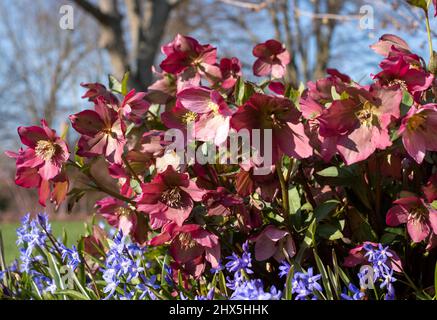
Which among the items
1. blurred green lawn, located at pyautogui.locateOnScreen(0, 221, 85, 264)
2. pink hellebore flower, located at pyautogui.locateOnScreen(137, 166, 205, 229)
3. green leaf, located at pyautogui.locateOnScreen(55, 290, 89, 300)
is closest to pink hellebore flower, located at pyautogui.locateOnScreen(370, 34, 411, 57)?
pink hellebore flower, located at pyautogui.locateOnScreen(137, 166, 205, 229)

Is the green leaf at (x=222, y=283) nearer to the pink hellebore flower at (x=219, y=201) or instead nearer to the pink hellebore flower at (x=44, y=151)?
the pink hellebore flower at (x=219, y=201)

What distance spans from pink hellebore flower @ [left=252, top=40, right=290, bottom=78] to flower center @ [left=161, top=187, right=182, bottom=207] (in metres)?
0.39

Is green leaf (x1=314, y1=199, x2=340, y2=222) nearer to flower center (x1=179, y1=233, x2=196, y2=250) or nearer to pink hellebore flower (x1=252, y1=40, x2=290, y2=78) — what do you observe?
flower center (x1=179, y1=233, x2=196, y2=250)

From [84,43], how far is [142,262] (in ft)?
52.1

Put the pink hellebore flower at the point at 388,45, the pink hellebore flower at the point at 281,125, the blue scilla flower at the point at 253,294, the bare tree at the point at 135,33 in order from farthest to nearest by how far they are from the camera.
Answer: the bare tree at the point at 135,33
the pink hellebore flower at the point at 388,45
the pink hellebore flower at the point at 281,125
the blue scilla flower at the point at 253,294

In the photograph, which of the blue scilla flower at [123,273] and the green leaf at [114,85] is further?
the green leaf at [114,85]

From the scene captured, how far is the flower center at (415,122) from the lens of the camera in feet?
2.72

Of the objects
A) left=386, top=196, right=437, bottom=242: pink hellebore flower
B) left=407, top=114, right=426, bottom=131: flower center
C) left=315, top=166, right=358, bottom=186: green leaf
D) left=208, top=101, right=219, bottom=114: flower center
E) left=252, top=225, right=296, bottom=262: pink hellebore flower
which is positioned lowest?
left=252, top=225, right=296, bottom=262: pink hellebore flower

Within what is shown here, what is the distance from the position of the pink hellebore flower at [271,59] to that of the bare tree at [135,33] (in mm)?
4551

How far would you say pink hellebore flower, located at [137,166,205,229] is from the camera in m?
A: 0.87

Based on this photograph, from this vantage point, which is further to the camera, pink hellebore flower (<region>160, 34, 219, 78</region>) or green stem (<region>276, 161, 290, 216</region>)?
pink hellebore flower (<region>160, 34, 219, 78</region>)

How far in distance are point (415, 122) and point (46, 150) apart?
2.00 feet

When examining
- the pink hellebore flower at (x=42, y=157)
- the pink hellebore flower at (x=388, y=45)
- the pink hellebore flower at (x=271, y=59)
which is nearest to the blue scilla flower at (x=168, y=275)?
the pink hellebore flower at (x=42, y=157)
